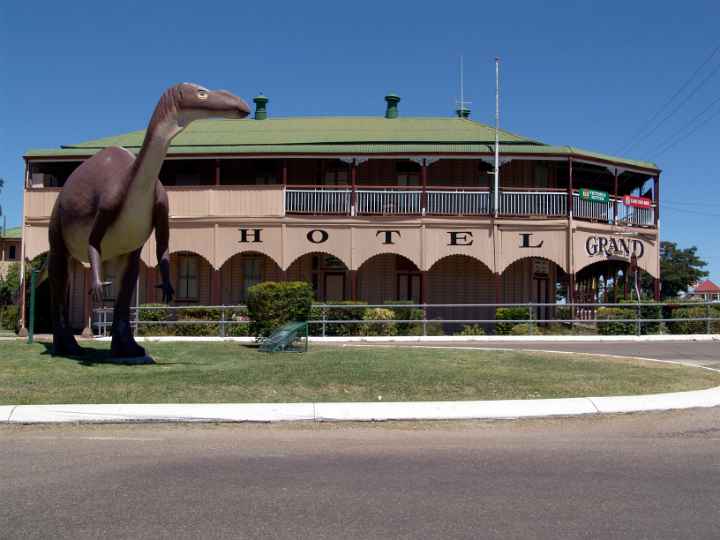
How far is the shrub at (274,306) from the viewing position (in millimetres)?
18594

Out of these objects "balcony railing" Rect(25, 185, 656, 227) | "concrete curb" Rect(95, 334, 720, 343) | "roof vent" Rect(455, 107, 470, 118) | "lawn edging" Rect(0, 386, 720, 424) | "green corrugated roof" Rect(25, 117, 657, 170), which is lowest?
"lawn edging" Rect(0, 386, 720, 424)

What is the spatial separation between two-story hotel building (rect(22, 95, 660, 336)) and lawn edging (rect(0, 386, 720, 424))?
17.1m

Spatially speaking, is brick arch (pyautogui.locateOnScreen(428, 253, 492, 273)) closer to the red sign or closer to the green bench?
the red sign

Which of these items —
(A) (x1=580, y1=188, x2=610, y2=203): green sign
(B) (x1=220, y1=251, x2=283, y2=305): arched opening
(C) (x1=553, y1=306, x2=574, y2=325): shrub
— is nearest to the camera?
(A) (x1=580, y1=188, x2=610, y2=203): green sign

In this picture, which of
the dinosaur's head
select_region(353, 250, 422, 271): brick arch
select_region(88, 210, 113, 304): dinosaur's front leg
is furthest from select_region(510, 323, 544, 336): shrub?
the dinosaur's head

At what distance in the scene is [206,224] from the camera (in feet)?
92.9

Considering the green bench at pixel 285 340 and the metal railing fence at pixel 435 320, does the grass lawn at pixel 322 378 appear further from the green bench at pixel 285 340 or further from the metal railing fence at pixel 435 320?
the metal railing fence at pixel 435 320

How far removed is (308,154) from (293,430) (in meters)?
19.7

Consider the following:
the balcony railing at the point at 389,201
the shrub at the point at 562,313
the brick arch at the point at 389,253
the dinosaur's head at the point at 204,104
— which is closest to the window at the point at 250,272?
the brick arch at the point at 389,253

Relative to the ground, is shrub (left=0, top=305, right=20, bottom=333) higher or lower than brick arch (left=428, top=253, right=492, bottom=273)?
lower

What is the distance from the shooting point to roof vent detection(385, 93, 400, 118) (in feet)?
114

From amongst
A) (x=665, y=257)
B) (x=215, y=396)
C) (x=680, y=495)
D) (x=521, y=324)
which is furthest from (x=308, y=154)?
(x=665, y=257)

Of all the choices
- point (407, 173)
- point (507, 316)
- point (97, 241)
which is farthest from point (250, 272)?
point (97, 241)

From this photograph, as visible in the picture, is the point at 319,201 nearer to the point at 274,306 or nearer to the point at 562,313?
the point at 562,313
